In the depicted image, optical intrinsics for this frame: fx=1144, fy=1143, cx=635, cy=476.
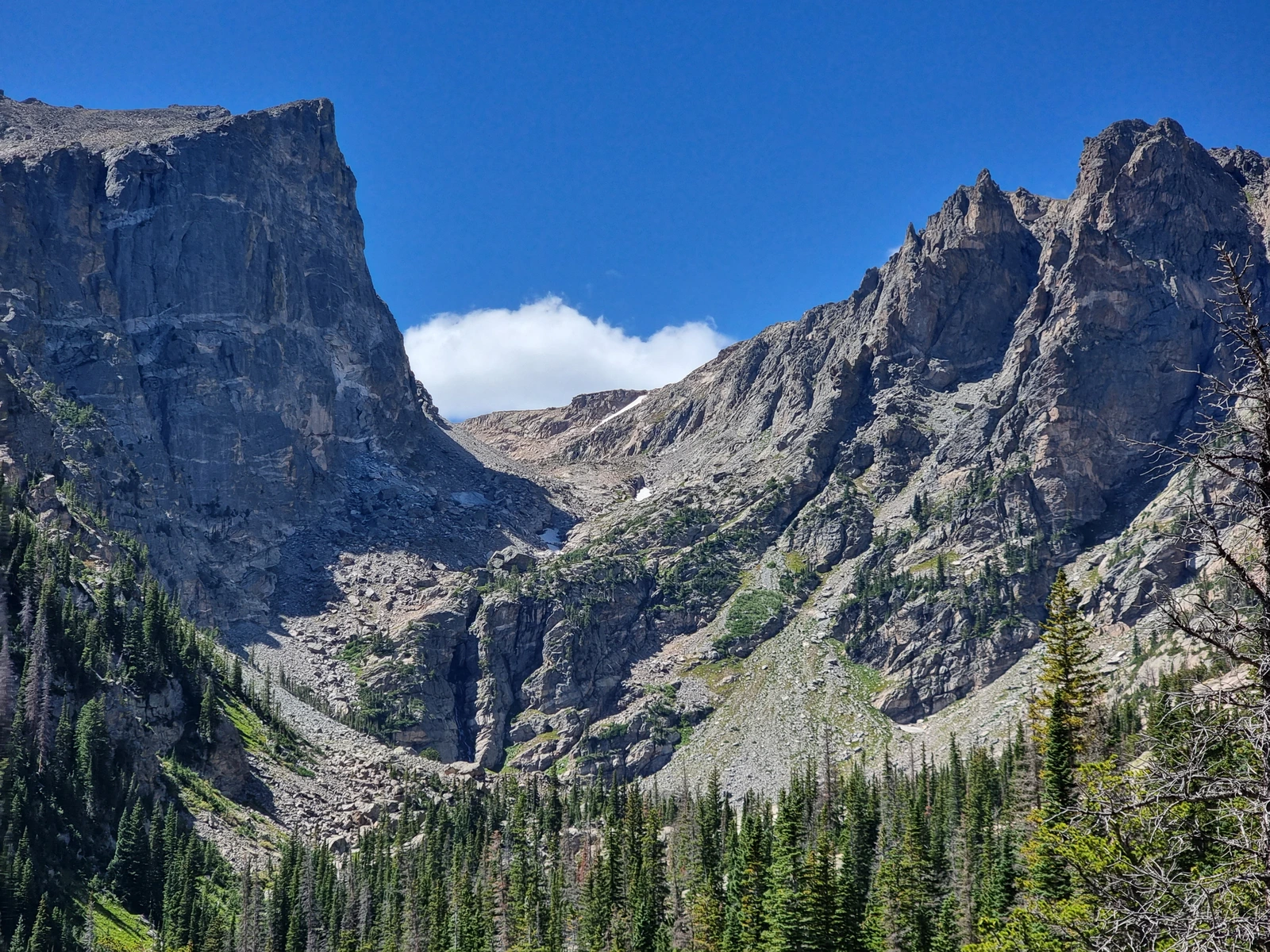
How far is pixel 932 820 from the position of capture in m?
111

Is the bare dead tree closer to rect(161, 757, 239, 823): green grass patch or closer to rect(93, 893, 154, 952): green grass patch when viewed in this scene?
rect(93, 893, 154, 952): green grass patch

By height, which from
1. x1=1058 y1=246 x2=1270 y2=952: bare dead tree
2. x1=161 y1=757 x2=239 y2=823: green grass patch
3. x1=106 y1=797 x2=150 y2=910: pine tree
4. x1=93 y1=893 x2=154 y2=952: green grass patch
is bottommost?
x1=93 y1=893 x2=154 y2=952: green grass patch

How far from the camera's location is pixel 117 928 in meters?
120

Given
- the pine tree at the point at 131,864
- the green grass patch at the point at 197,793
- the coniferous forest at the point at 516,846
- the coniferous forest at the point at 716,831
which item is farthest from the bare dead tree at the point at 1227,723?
the green grass patch at the point at 197,793

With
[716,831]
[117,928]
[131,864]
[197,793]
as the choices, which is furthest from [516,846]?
[197,793]

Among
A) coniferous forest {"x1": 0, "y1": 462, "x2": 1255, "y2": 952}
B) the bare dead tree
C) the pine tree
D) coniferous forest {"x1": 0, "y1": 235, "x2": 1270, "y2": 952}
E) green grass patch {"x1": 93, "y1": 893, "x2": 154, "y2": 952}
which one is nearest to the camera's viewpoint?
the bare dead tree

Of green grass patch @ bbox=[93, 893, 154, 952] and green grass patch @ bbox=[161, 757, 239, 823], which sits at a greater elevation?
green grass patch @ bbox=[161, 757, 239, 823]

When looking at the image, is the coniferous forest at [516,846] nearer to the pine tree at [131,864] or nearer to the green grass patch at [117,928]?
the pine tree at [131,864]

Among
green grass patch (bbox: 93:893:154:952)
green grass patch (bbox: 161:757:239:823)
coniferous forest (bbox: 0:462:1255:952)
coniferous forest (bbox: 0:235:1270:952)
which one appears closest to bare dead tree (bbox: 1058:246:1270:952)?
coniferous forest (bbox: 0:235:1270:952)

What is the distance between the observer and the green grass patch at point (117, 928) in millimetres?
114750

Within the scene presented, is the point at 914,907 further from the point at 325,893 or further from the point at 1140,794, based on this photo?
the point at 325,893

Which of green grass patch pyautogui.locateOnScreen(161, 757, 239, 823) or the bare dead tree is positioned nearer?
the bare dead tree

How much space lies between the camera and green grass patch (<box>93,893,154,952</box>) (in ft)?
376

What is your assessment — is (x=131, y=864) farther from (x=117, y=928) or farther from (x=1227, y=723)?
(x=1227, y=723)
